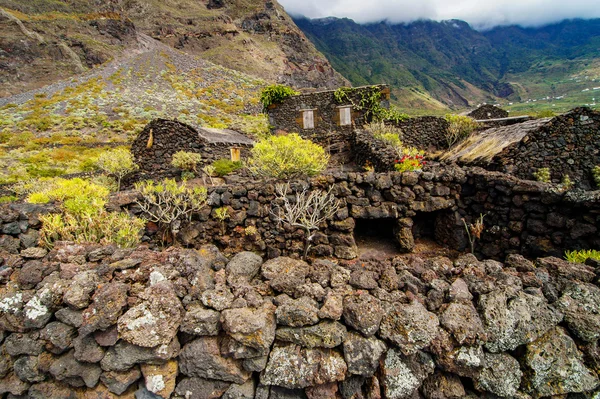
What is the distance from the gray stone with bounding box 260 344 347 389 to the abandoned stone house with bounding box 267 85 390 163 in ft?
49.7

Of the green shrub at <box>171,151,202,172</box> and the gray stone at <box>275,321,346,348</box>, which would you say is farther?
the green shrub at <box>171,151,202,172</box>

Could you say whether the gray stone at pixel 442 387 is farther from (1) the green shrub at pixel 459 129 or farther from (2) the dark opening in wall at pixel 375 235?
(1) the green shrub at pixel 459 129

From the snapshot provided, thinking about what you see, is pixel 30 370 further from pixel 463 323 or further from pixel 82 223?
pixel 463 323

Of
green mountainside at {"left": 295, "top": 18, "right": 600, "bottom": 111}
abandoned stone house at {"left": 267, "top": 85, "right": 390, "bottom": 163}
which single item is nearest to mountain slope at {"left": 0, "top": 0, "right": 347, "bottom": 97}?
green mountainside at {"left": 295, "top": 18, "right": 600, "bottom": 111}

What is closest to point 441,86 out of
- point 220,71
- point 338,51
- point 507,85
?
point 507,85

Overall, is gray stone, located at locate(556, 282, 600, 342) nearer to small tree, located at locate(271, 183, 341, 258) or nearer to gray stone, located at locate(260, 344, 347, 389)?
gray stone, located at locate(260, 344, 347, 389)

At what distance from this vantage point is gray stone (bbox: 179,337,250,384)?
2477 millimetres

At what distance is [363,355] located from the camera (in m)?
2.47

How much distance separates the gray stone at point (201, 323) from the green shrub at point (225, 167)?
11.4 meters

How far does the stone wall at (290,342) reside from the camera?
7.98ft

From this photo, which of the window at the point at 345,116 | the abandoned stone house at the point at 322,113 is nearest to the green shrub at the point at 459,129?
the abandoned stone house at the point at 322,113

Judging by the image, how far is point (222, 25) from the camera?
8875 cm

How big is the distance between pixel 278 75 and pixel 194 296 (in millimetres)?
88165

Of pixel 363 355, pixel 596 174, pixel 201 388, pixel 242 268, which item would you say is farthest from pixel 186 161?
pixel 596 174
